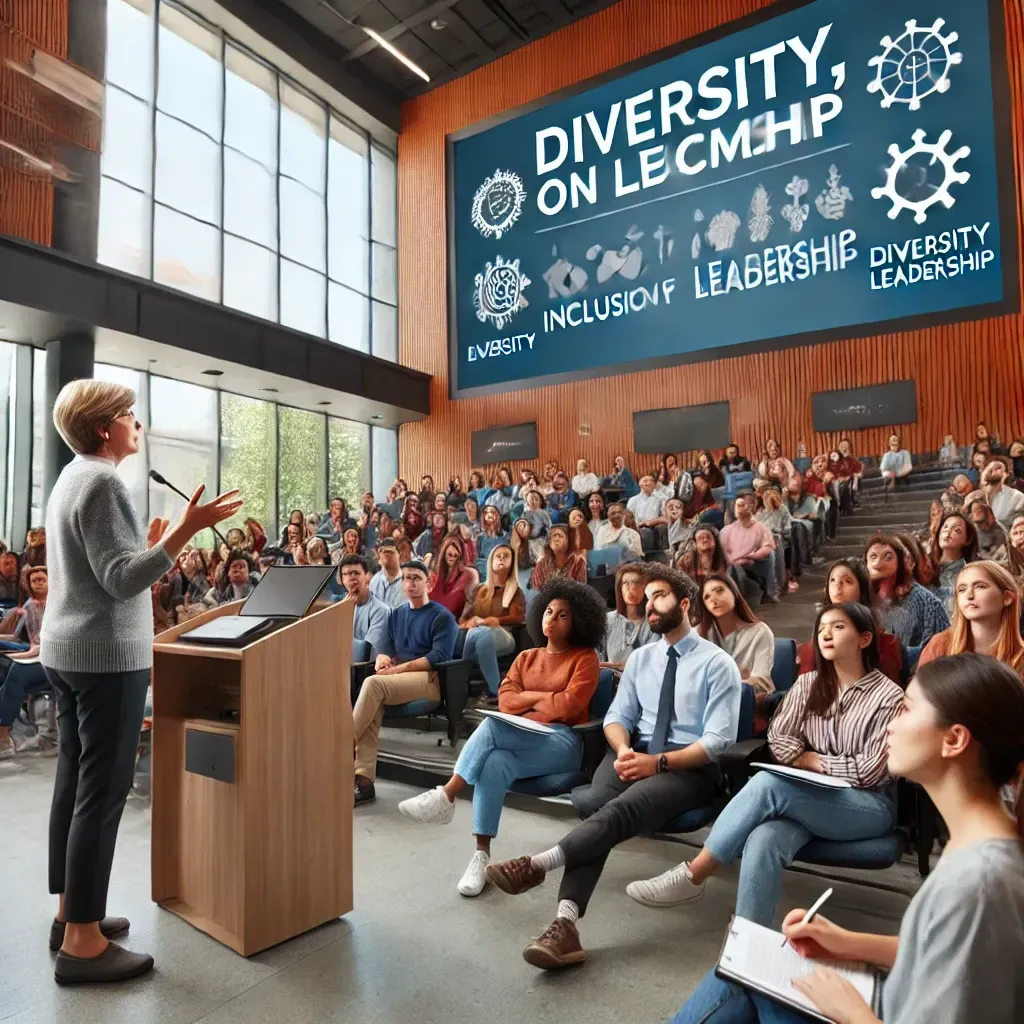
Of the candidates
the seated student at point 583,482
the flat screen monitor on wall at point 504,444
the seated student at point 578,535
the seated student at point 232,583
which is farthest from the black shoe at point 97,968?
the flat screen monitor on wall at point 504,444

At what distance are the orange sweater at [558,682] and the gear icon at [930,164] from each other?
8.32 meters

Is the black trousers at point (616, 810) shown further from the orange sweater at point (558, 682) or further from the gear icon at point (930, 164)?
the gear icon at point (930, 164)

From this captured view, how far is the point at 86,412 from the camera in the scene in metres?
1.96

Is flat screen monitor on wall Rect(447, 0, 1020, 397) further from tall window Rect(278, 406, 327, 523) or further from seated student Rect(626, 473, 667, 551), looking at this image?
seated student Rect(626, 473, 667, 551)

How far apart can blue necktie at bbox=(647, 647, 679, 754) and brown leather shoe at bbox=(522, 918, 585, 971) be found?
27.1 inches

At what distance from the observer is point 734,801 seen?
2.13 m

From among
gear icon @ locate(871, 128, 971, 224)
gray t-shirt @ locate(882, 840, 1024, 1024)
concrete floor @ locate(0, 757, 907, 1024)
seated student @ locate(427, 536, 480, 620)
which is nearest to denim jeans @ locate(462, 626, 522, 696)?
seated student @ locate(427, 536, 480, 620)

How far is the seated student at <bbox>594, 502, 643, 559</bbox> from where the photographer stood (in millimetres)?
6793

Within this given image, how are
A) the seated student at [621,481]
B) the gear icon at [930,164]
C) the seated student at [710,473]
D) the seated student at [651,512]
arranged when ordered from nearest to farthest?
the seated student at [651,512], the seated student at [710,473], the gear icon at [930,164], the seated student at [621,481]

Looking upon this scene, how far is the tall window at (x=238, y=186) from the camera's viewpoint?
988cm

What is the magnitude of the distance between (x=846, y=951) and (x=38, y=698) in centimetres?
521

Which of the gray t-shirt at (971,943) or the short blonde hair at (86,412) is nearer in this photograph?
the gray t-shirt at (971,943)

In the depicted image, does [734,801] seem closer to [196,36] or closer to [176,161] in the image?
[176,161]

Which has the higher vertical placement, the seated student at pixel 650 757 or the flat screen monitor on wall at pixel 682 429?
the flat screen monitor on wall at pixel 682 429
